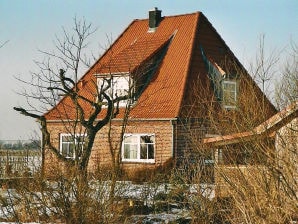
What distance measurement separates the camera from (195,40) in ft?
87.5

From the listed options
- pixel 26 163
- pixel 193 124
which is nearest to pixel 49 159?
pixel 26 163

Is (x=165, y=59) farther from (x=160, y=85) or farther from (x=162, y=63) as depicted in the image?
(x=160, y=85)

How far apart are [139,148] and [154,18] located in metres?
8.51

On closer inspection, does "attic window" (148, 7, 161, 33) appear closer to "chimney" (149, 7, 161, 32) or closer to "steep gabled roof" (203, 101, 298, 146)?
"chimney" (149, 7, 161, 32)

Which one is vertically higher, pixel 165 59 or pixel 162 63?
pixel 165 59

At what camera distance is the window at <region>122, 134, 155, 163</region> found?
24.3m

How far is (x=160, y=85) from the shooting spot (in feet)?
83.7

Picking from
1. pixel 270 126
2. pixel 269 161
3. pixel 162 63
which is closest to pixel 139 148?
pixel 162 63

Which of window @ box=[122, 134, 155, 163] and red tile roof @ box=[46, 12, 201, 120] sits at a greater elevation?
red tile roof @ box=[46, 12, 201, 120]

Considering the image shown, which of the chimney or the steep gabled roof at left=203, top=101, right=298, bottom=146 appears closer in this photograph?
the steep gabled roof at left=203, top=101, right=298, bottom=146

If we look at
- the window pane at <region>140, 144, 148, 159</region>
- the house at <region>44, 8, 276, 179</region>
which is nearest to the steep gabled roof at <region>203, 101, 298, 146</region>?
the house at <region>44, 8, 276, 179</region>

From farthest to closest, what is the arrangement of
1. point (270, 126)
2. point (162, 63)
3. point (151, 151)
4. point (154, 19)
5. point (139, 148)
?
point (154, 19) → point (162, 63) → point (139, 148) → point (151, 151) → point (270, 126)

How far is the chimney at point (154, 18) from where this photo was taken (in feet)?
96.1

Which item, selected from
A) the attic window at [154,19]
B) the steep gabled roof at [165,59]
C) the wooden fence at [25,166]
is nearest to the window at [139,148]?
the steep gabled roof at [165,59]
